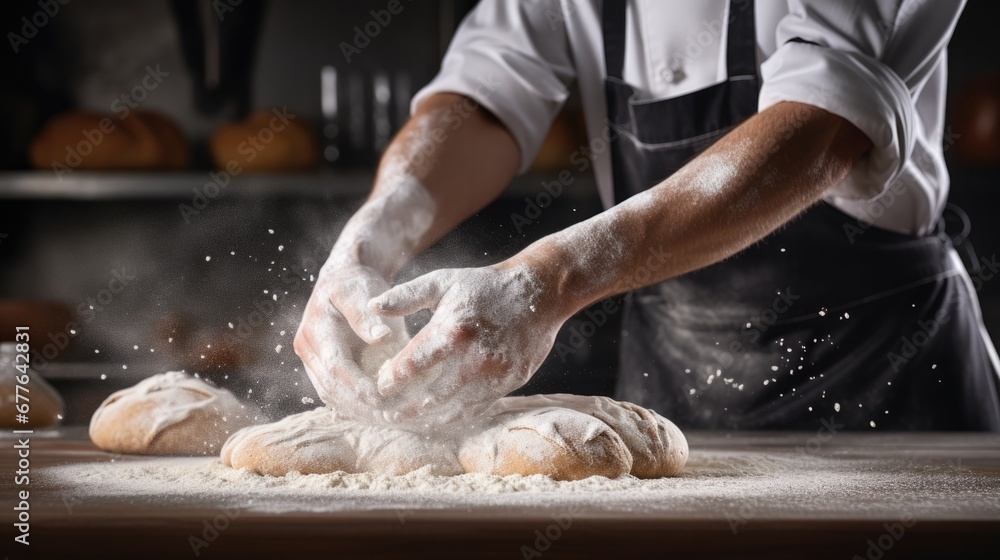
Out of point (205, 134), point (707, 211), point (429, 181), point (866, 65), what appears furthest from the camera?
point (205, 134)

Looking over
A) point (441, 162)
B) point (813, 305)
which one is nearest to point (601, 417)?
point (441, 162)

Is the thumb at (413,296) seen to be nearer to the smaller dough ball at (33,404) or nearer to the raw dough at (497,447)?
the raw dough at (497,447)

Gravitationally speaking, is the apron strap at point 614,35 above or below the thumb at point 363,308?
above

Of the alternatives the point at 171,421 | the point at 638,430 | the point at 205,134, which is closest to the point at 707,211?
the point at 638,430

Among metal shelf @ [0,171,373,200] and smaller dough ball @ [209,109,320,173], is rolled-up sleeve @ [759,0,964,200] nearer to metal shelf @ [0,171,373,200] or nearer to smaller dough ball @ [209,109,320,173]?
metal shelf @ [0,171,373,200]

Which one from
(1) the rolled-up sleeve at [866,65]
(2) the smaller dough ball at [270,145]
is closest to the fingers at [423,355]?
(1) the rolled-up sleeve at [866,65]

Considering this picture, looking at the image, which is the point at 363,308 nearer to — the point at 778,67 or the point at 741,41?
the point at 778,67

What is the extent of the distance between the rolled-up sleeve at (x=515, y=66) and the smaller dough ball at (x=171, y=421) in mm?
700

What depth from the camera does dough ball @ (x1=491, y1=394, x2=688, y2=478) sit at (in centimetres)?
103

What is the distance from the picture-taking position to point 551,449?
0.98m

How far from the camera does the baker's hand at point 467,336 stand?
0.99m

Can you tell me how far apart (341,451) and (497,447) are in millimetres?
186

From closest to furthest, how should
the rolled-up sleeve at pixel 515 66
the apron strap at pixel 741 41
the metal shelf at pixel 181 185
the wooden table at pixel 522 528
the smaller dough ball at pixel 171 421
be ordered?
the wooden table at pixel 522 528 < the smaller dough ball at pixel 171 421 < the apron strap at pixel 741 41 < the rolled-up sleeve at pixel 515 66 < the metal shelf at pixel 181 185

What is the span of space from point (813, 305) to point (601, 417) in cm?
74
